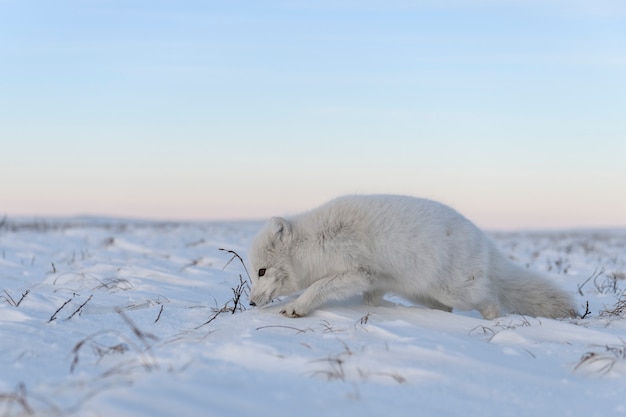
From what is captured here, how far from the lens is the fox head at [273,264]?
16.1 feet

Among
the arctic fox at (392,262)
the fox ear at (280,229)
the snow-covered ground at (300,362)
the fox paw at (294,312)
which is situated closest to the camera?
the snow-covered ground at (300,362)

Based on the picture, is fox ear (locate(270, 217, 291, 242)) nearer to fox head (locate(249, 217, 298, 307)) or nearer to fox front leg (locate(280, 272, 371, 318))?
fox head (locate(249, 217, 298, 307))

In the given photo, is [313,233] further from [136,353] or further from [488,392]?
[488,392]

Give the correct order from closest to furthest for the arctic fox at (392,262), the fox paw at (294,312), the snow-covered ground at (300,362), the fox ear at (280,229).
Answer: the snow-covered ground at (300,362) → the fox paw at (294,312) → the arctic fox at (392,262) → the fox ear at (280,229)

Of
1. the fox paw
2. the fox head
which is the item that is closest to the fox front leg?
the fox paw

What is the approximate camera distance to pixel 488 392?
276 cm

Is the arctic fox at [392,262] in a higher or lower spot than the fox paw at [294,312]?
higher

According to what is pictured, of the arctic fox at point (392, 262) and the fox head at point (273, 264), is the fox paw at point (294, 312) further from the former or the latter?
the fox head at point (273, 264)

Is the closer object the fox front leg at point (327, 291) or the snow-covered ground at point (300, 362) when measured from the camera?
the snow-covered ground at point (300, 362)

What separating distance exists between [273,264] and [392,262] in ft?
2.93

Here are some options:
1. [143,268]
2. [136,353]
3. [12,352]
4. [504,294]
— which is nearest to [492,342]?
[504,294]

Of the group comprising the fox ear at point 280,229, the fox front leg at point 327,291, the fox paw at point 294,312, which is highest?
the fox ear at point 280,229

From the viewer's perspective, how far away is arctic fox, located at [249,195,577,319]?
15.2ft

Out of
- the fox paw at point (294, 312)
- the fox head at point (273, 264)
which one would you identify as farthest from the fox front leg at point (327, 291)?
the fox head at point (273, 264)
